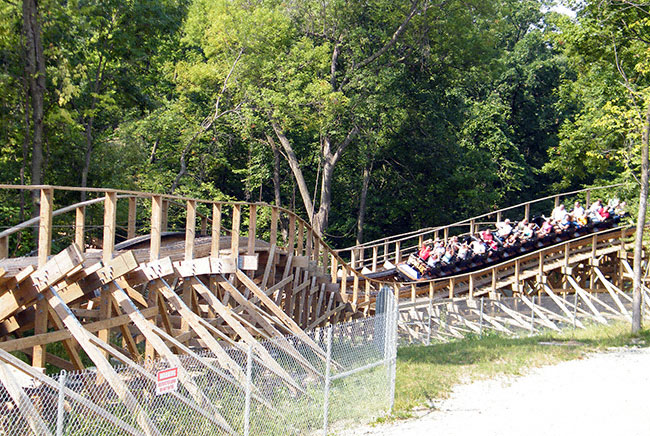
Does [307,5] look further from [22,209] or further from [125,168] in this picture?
[22,209]

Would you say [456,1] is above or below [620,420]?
above

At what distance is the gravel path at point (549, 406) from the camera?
10.7 meters

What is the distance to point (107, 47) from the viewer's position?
925 inches

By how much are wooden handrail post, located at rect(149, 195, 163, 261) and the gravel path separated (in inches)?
155

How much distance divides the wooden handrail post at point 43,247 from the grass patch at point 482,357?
5.12m

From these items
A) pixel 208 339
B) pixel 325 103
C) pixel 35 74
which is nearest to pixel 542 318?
pixel 208 339

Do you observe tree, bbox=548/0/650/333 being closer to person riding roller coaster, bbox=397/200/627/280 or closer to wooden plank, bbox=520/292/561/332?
person riding roller coaster, bbox=397/200/627/280

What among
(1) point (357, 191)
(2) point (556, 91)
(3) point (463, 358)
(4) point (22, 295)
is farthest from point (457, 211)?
(4) point (22, 295)

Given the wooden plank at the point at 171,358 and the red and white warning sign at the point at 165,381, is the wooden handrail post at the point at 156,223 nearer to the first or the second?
the wooden plank at the point at 171,358

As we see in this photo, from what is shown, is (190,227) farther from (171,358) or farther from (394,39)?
(394,39)

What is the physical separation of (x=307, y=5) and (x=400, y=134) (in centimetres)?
773

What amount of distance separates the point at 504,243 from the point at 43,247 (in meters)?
18.1

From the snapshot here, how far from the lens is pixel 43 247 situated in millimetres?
9992

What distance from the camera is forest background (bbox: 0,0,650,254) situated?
2141 centimetres
